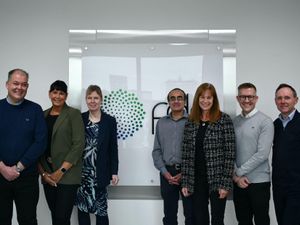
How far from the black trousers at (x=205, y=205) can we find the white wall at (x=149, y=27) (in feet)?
2.22

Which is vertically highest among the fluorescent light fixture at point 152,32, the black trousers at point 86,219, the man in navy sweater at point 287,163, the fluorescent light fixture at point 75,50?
the fluorescent light fixture at point 152,32

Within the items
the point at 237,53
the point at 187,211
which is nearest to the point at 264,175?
the point at 187,211

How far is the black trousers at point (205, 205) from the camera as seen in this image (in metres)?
2.60

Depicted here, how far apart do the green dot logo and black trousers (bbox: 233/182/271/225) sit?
1.14 meters

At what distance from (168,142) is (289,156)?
968 millimetres

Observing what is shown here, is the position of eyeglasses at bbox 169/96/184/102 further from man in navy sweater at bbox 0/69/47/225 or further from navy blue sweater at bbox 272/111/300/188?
man in navy sweater at bbox 0/69/47/225

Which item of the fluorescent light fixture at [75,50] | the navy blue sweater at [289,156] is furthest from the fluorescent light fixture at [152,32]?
the navy blue sweater at [289,156]

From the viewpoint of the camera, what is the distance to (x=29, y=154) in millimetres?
2482

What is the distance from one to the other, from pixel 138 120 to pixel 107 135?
51 cm

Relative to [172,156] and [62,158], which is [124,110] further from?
[62,158]

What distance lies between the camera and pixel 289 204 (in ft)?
7.95

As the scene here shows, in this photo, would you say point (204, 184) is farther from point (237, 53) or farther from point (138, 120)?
point (237, 53)

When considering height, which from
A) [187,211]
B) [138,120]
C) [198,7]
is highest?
[198,7]

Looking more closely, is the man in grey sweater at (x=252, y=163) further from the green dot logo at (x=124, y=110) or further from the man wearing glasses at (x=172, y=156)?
the green dot logo at (x=124, y=110)
